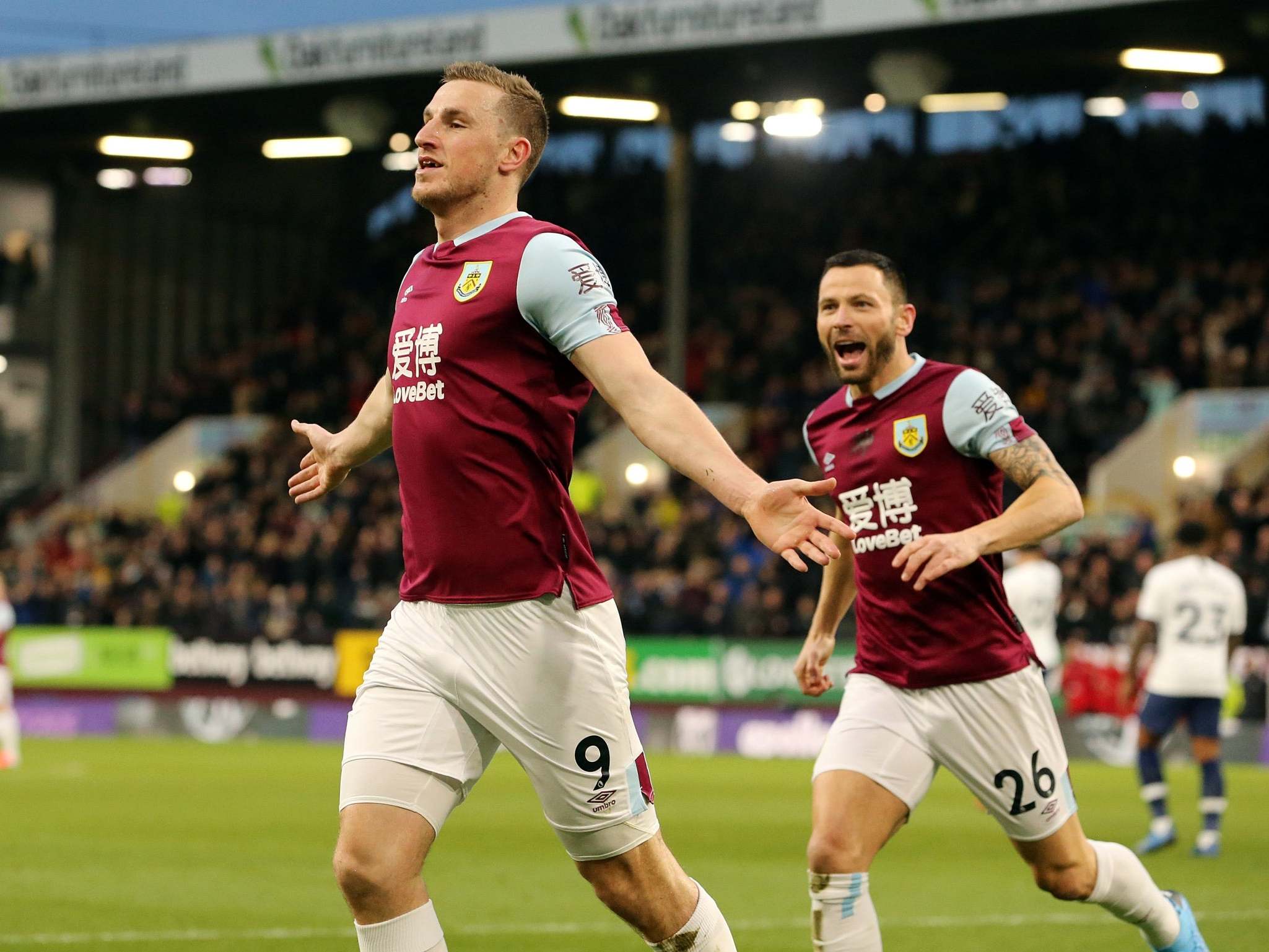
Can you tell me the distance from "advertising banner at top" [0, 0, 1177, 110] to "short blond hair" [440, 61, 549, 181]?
19.9 m

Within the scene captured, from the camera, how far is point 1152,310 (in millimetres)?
27766

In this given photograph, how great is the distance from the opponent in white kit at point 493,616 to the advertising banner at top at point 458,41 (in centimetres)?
2034

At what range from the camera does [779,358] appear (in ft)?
99.7

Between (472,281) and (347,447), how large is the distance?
0.89 meters

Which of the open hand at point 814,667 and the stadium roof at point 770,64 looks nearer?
the open hand at point 814,667

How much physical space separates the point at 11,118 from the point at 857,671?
30470 mm

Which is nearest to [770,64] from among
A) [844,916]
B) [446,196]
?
[844,916]

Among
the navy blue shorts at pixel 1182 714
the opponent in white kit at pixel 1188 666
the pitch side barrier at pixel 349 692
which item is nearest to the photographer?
the opponent in white kit at pixel 1188 666

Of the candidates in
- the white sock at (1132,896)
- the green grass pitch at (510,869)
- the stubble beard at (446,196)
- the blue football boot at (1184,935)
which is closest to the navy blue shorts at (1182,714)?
the green grass pitch at (510,869)

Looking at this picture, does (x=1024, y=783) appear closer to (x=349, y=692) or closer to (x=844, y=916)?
(x=844, y=916)

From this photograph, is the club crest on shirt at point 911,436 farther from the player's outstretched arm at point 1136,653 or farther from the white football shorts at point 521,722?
the player's outstretched arm at point 1136,653

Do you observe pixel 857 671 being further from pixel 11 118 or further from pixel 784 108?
pixel 11 118

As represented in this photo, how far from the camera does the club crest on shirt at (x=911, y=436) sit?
6352 mm

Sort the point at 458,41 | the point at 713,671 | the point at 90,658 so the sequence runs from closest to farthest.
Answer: the point at 713,671 → the point at 90,658 → the point at 458,41
